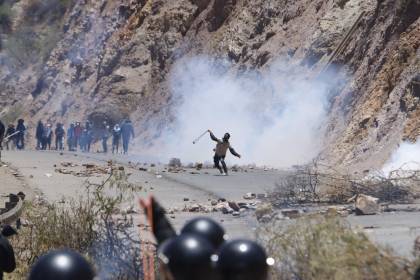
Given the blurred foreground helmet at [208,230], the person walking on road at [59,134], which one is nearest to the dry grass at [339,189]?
the blurred foreground helmet at [208,230]

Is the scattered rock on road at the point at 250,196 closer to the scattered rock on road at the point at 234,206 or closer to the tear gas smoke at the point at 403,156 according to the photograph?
the scattered rock on road at the point at 234,206

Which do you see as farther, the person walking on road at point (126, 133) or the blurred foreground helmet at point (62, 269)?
the person walking on road at point (126, 133)

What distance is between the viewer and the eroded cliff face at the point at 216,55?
77.9 feet

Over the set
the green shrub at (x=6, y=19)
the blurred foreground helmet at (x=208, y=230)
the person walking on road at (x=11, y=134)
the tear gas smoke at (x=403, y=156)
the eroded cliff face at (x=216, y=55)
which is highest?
the green shrub at (x=6, y=19)

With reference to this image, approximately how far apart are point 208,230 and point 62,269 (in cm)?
103

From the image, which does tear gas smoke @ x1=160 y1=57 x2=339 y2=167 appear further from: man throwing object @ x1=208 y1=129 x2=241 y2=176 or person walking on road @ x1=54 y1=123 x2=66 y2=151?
person walking on road @ x1=54 y1=123 x2=66 y2=151

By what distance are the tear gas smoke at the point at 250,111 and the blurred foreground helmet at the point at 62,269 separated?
21.3 metres

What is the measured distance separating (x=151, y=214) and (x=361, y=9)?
1036 inches

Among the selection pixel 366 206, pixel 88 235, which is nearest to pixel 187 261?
pixel 88 235

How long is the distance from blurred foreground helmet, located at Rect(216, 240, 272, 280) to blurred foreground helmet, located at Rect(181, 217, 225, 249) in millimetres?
499

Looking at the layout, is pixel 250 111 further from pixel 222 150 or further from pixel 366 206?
pixel 366 206

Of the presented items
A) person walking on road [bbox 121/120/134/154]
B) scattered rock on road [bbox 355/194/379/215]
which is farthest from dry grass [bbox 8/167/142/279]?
person walking on road [bbox 121/120/134/154]

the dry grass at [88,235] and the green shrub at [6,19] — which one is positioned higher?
the green shrub at [6,19]

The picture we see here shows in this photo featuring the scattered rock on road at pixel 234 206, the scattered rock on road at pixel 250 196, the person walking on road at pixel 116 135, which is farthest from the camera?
the person walking on road at pixel 116 135
